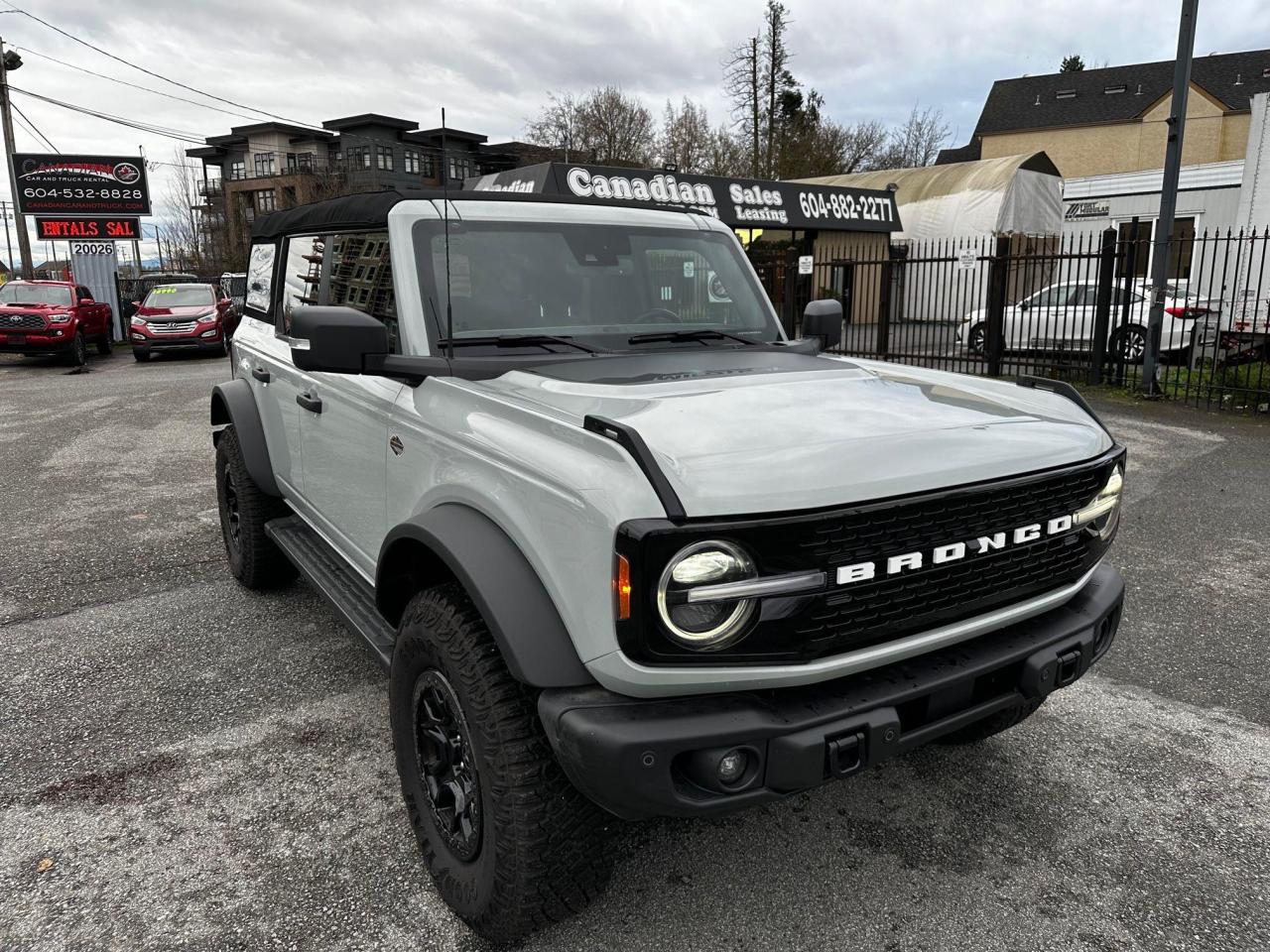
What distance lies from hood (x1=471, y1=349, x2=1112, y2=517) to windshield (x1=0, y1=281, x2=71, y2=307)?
19.6m

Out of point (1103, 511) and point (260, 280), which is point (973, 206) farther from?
point (1103, 511)

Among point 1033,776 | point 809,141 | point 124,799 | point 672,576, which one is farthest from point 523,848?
point 809,141

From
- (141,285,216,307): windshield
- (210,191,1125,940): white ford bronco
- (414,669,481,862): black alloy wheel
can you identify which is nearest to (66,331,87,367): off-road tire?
(141,285,216,307): windshield

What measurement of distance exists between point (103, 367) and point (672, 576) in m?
19.7

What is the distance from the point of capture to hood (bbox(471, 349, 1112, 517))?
6.20 ft

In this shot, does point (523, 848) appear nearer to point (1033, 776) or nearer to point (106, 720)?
point (1033, 776)

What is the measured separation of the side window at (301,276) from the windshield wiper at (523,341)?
103 cm

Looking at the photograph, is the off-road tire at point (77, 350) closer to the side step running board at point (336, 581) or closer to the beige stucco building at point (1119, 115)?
the side step running board at point (336, 581)

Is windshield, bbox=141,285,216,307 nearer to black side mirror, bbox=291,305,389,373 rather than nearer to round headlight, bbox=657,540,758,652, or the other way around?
black side mirror, bbox=291,305,389,373

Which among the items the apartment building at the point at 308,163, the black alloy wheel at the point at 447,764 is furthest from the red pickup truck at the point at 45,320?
the apartment building at the point at 308,163

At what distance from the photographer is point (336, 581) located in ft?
11.2

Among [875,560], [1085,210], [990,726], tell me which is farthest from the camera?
[1085,210]

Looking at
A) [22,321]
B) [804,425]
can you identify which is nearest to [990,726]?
[804,425]

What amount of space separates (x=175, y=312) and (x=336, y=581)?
59.4 feet
